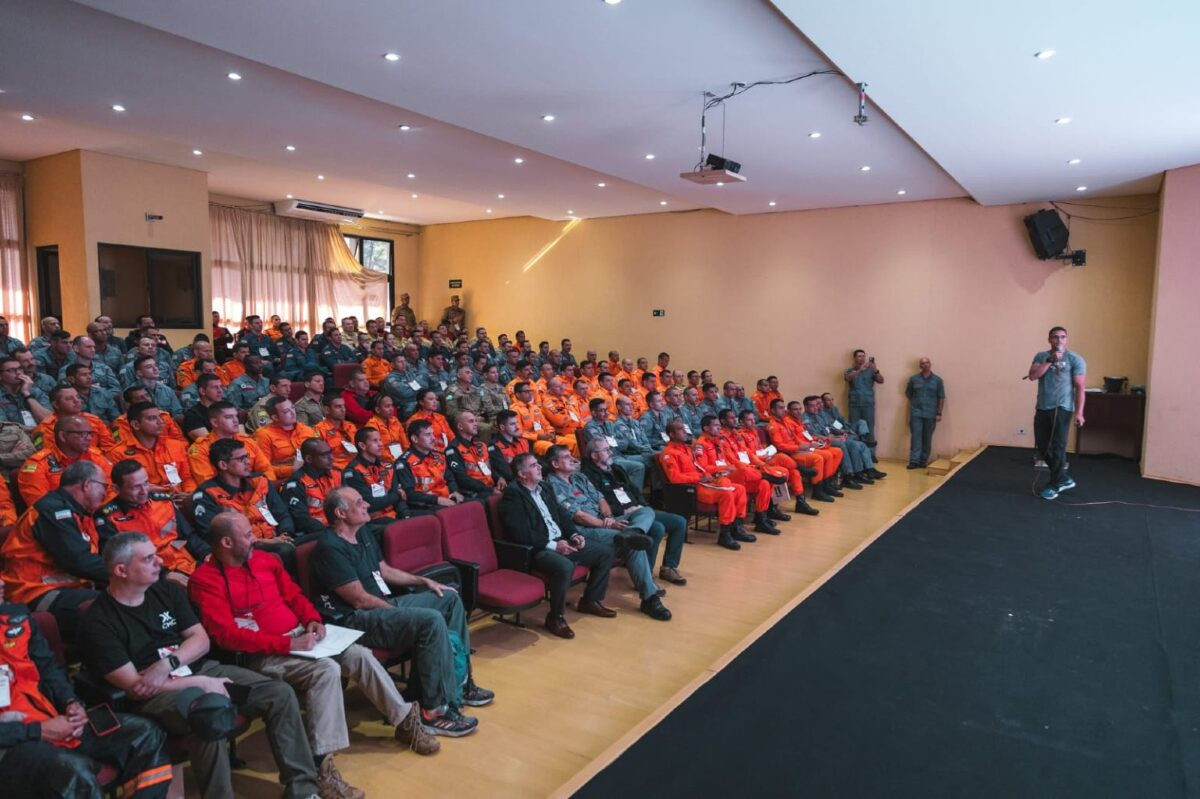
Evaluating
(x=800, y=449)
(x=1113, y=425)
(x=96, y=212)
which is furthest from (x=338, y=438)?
(x=1113, y=425)

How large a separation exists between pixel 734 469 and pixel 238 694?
4522 millimetres

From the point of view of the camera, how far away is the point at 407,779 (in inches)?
106

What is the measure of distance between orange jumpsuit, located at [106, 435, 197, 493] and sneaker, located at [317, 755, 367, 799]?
238 centimetres

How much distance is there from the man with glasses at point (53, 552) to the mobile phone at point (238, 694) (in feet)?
2.69

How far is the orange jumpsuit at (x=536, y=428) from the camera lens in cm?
692

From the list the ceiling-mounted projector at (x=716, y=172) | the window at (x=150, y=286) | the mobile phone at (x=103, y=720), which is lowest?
the mobile phone at (x=103, y=720)

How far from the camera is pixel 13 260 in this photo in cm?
905

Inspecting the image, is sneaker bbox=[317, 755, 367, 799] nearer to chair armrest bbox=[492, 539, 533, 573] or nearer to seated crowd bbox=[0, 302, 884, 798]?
seated crowd bbox=[0, 302, 884, 798]

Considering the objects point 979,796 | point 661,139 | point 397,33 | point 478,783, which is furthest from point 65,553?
point 661,139

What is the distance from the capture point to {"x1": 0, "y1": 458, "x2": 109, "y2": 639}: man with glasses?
9.48ft

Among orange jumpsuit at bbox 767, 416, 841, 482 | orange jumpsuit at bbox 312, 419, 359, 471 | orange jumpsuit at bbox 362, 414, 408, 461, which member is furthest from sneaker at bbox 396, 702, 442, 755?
orange jumpsuit at bbox 767, 416, 841, 482

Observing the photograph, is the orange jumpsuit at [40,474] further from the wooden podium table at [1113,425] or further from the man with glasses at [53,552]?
the wooden podium table at [1113,425]

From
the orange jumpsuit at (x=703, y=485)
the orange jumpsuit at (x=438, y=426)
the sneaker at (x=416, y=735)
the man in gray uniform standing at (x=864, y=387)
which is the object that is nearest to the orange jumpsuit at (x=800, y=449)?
the orange jumpsuit at (x=703, y=485)

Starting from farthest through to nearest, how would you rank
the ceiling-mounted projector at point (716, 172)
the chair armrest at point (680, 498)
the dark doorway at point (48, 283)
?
the dark doorway at point (48, 283), the chair armrest at point (680, 498), the ceiling-mounted projector at point (716, 172)
